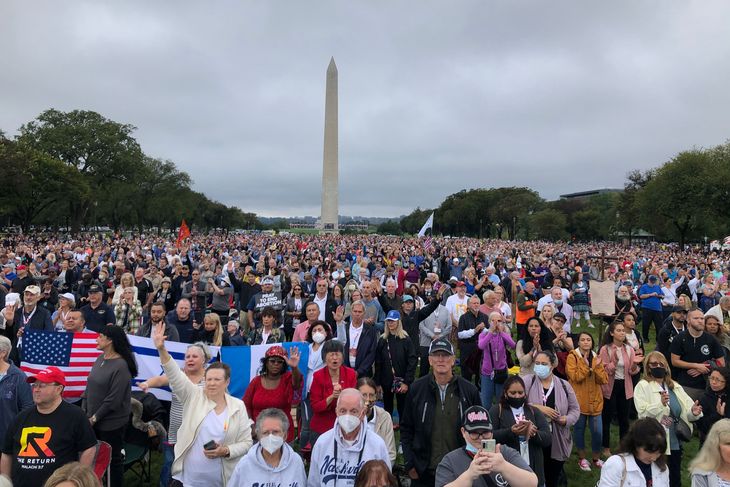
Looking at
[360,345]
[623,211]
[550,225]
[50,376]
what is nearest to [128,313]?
[360,345]

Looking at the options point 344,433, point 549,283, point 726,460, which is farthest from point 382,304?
point 549,283

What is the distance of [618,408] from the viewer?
631cm

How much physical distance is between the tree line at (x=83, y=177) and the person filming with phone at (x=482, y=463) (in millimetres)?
44302

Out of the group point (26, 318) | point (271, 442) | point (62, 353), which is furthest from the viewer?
point (26, 318)

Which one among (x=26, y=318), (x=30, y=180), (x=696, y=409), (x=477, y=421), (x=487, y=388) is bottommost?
(x=487, y=388)

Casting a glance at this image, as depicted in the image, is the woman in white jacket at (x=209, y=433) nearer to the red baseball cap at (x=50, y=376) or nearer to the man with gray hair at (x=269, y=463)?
the man with gray hair at (x=269, y=463)

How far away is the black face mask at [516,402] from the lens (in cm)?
414

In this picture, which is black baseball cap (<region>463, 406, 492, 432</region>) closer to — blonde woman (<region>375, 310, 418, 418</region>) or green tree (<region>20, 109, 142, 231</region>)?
blonde woman (<region>375, 310, 418, 418</region>)

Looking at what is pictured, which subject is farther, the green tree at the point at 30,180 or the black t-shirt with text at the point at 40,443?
the green tree at the point at 30,180

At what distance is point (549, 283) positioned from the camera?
13883mm

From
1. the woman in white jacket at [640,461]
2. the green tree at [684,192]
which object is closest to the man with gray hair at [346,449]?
the woman in white jacket at [640,461]

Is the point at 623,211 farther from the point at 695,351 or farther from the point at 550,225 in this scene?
the point at 695,351

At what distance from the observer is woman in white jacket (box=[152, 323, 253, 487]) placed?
381cm

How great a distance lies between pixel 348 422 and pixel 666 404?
3506 mm
